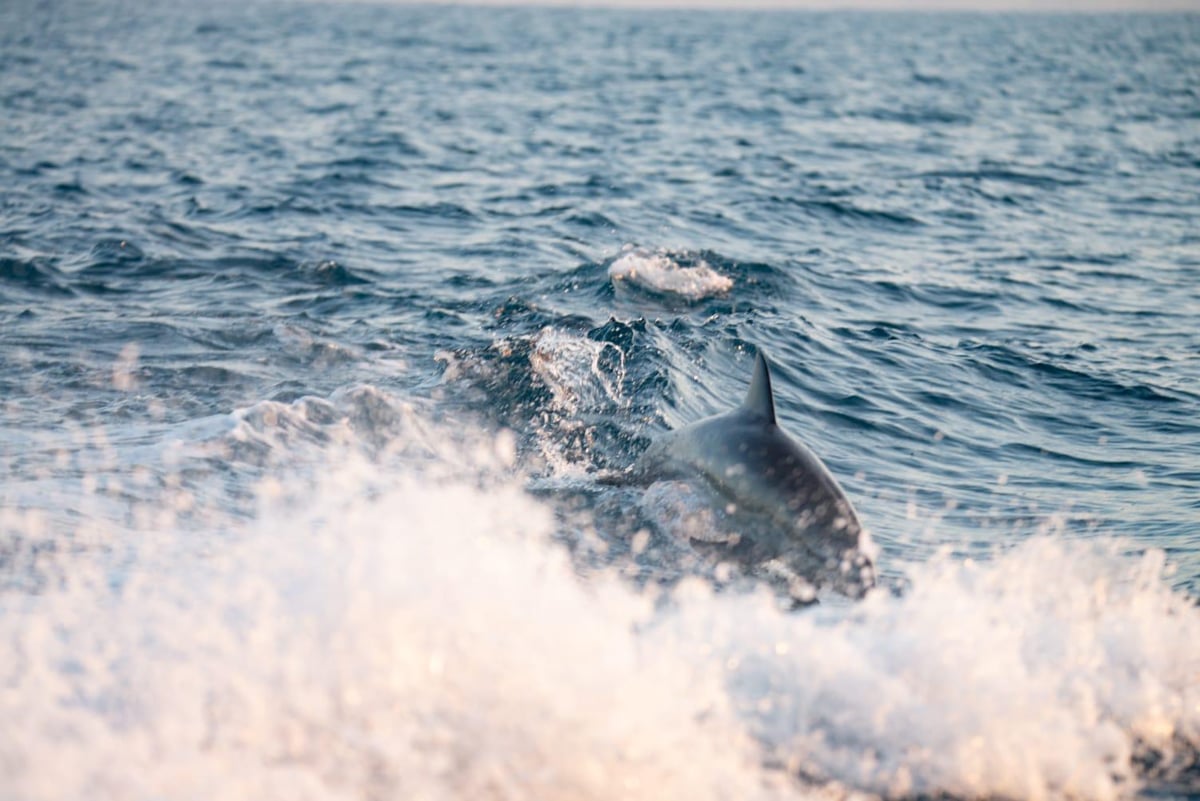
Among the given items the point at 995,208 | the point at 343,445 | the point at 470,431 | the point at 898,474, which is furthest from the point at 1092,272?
the point at 343,445

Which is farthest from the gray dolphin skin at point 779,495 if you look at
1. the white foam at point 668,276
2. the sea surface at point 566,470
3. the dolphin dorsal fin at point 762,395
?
the white foam at point 668,276

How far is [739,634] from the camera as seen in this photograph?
6.08 metres

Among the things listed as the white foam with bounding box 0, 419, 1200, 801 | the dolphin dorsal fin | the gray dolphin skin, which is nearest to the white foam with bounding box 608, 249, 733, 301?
the gray dolphin skin

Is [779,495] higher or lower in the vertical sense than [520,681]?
higher

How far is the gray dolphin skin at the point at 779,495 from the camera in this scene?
668 cm

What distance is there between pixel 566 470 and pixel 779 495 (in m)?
2.18

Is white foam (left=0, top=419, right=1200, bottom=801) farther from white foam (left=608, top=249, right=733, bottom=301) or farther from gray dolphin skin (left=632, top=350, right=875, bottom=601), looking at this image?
white foam (left=608, top=249, right=733, bottom=301)

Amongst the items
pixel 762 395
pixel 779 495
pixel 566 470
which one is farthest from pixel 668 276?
pixel 779 495

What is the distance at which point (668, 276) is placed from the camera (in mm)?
14219

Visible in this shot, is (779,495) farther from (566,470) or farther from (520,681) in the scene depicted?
(520,681)

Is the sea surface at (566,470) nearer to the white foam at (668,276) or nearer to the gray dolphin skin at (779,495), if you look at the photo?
the white foam at (668,276)

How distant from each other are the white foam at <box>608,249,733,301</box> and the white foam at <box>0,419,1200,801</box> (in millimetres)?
7384

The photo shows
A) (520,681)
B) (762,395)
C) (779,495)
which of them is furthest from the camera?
(762,395)

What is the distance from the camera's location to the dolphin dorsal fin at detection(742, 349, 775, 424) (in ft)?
24.1
